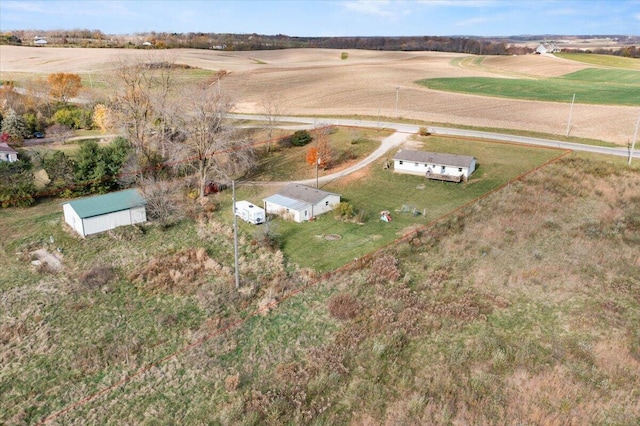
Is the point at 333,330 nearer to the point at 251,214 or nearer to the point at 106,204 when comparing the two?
the point at 251,214

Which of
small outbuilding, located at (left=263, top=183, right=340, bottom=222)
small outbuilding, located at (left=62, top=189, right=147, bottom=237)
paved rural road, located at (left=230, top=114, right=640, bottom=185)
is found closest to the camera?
small outbuilding, located at (left=62, top=189, right=147, bottom=237)

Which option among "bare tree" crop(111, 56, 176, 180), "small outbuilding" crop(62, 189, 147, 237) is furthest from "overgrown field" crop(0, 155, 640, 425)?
"bare tree" crop(111, 56, 176, 180)

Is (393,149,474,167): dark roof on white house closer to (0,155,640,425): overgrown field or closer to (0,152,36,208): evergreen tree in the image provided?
(0,155,640,425): overgrown field

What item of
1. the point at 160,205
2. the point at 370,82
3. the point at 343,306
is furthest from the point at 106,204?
the point at 370,82

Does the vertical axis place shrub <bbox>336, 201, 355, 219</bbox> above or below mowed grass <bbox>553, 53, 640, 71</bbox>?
below

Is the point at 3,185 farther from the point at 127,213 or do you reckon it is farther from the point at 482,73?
the point at 482,73

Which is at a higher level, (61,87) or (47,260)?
(61,87)

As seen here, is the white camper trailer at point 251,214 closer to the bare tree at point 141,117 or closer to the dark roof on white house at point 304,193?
the dark roof on white house at point 304,193
